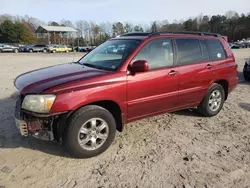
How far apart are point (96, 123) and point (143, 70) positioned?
3.56ft

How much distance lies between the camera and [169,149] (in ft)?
12.8

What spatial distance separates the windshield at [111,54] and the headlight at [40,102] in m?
1.11

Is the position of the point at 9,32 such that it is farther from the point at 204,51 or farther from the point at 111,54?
the point at 204,51

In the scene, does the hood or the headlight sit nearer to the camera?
the headlight

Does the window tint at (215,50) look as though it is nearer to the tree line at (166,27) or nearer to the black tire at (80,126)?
the black tire at (80,126)

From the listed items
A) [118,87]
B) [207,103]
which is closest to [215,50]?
[207,103]

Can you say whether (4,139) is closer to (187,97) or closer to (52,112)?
(52,112)

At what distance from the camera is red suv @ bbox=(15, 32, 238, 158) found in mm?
3346

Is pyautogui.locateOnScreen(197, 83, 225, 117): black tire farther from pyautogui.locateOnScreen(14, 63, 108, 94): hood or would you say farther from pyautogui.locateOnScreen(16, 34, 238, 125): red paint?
pyautogui.locateOnScreen(14, 63, 108, 94): hood

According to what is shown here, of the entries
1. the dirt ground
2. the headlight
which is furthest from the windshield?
the dirt ground

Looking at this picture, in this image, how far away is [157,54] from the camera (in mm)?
4254

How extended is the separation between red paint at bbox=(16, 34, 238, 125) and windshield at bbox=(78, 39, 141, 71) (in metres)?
0.14

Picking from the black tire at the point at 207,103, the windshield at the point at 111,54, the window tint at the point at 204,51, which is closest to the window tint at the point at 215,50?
the window tint at the point at 204,51

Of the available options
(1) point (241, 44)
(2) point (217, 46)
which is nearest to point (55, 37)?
(1) point (241, 44)
